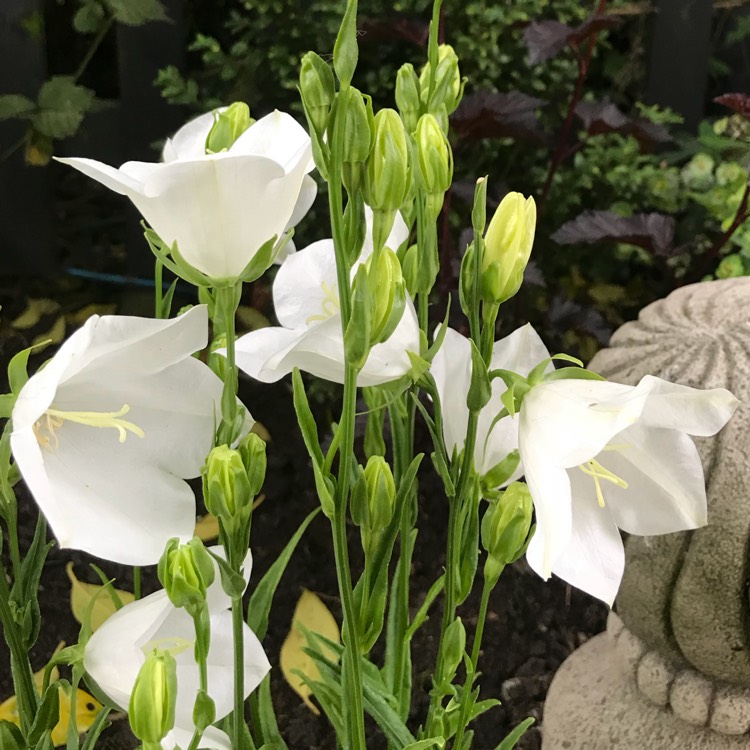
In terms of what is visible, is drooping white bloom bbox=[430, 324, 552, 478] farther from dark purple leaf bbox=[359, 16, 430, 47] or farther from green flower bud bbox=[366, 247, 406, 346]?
dark purple leaf bbox=[359, 16, 430, 47]

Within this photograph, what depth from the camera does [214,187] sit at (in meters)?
0.29


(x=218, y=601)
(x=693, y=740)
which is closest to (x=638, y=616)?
(x=693, y=740)

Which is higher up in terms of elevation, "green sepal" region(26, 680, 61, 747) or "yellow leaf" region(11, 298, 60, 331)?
"green sepal" region(26, 680, 61, 747)

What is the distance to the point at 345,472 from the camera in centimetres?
31

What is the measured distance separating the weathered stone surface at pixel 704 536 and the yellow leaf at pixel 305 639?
0.30 metres

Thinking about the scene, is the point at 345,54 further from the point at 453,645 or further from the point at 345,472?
the point at 453,645

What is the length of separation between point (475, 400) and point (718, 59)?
1.16 meters

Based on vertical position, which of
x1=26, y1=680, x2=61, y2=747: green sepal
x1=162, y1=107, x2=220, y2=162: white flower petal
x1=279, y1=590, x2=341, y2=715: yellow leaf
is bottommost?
x1=279, y1=590, x2=341, y2=715: yellow leaf

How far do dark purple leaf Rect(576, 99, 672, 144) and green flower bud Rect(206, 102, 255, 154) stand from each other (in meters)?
0.73

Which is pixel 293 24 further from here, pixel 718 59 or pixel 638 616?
pixel 638 616

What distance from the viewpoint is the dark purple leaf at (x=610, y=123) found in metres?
0.98

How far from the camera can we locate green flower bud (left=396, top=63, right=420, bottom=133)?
1.20 ft

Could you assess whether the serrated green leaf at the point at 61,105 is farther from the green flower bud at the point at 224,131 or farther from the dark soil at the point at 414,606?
the green flower bud at the point at 224,131

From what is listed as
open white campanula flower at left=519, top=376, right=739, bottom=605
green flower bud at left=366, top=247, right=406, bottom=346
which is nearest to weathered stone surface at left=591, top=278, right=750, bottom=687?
open white campanula flower at left=519, top=376, right=739, bottom=605
